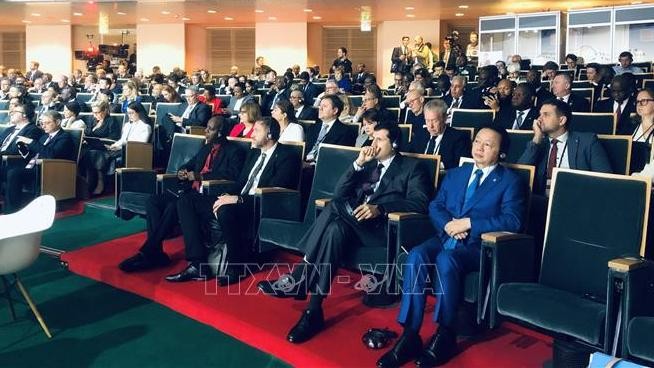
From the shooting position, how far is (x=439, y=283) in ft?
9.66

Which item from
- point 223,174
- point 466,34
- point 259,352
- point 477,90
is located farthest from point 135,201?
point 466,34

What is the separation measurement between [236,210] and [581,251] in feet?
6.72

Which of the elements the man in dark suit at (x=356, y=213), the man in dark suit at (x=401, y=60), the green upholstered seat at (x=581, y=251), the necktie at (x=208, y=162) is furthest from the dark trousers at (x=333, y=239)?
the man in dark suit at (x=401, y=60)

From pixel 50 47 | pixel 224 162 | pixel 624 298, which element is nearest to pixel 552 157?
pixel 624 298

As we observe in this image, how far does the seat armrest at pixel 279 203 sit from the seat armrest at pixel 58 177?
116 inches

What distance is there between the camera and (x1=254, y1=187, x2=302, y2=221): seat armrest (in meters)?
4.17

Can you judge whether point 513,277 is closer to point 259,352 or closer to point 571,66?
point 259,352

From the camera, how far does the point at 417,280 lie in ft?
9.67

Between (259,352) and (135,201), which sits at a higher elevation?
(135,201)

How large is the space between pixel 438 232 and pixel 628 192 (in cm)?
89

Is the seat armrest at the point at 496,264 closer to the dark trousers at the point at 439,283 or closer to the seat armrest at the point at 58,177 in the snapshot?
the dark trousers at the point at 439,283

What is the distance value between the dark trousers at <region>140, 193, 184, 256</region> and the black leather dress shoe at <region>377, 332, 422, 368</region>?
6.35ft

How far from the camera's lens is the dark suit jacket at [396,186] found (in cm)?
349

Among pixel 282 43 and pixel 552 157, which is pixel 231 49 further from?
pixel 552 157
